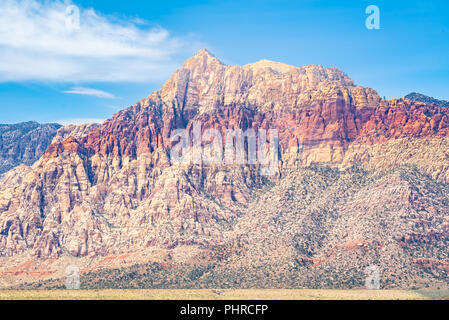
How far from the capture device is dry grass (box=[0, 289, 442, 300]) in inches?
6462

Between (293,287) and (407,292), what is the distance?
3156 cm

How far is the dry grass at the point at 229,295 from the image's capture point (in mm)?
164125

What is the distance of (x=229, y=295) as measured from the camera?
575 ft

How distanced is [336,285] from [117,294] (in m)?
62.5
